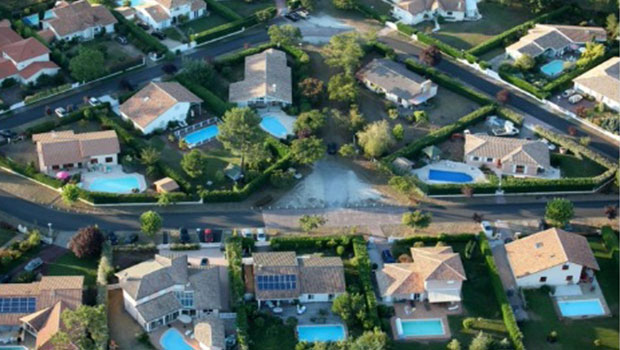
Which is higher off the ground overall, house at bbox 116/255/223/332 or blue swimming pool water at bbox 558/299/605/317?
house at bbox 116/255/223/332

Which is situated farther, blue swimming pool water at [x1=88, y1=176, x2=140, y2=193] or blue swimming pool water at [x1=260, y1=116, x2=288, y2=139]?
blue swimming pool water at [x1=260, y1=116, x2=288, y2=139]

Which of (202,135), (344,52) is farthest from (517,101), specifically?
(202,135)

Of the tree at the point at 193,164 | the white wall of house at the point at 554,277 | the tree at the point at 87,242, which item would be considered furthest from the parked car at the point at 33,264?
the white wall of house at the point at 554,277

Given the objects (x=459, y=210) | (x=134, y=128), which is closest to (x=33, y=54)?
(x=134, y=128)

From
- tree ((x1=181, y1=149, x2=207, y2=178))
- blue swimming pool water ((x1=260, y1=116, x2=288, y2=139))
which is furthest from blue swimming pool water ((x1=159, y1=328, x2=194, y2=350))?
blue swimming pool water ((x1=260, y1=116, x2=288, y2=139))

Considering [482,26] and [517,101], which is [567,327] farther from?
[482,26]

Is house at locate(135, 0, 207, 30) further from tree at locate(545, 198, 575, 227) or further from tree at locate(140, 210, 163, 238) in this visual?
tree at locate(545, 198, 575, 227)

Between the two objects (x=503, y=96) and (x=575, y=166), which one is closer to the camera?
(x=575, y=166)
